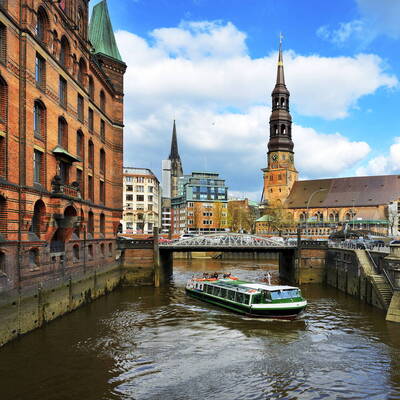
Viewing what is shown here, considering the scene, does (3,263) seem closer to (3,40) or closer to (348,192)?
(3,40)

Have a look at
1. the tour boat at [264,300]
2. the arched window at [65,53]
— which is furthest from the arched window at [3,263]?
the tour boat at [264,300]

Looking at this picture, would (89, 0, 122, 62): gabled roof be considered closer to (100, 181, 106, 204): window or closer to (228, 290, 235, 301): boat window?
(100, 181, 106, 204): window

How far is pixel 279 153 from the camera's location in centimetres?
11869

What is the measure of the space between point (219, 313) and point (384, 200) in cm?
8795

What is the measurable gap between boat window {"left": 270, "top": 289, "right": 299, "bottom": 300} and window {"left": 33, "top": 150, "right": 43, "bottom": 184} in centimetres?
1934

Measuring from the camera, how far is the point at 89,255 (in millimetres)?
37969

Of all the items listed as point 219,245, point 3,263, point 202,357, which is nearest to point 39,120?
point 3,263

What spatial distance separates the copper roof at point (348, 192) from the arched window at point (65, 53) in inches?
3172

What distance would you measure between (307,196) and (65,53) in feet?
324

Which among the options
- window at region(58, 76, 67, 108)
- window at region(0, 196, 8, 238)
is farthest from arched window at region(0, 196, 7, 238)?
window at region(58, 76, 67, 108)

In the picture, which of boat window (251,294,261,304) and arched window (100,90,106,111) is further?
arched window (100,90,106,111)

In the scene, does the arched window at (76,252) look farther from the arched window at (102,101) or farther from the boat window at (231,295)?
the arched window at (102,101)

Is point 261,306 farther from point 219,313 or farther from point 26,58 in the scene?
point 26,58

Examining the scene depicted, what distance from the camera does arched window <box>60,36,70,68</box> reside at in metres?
32.1
